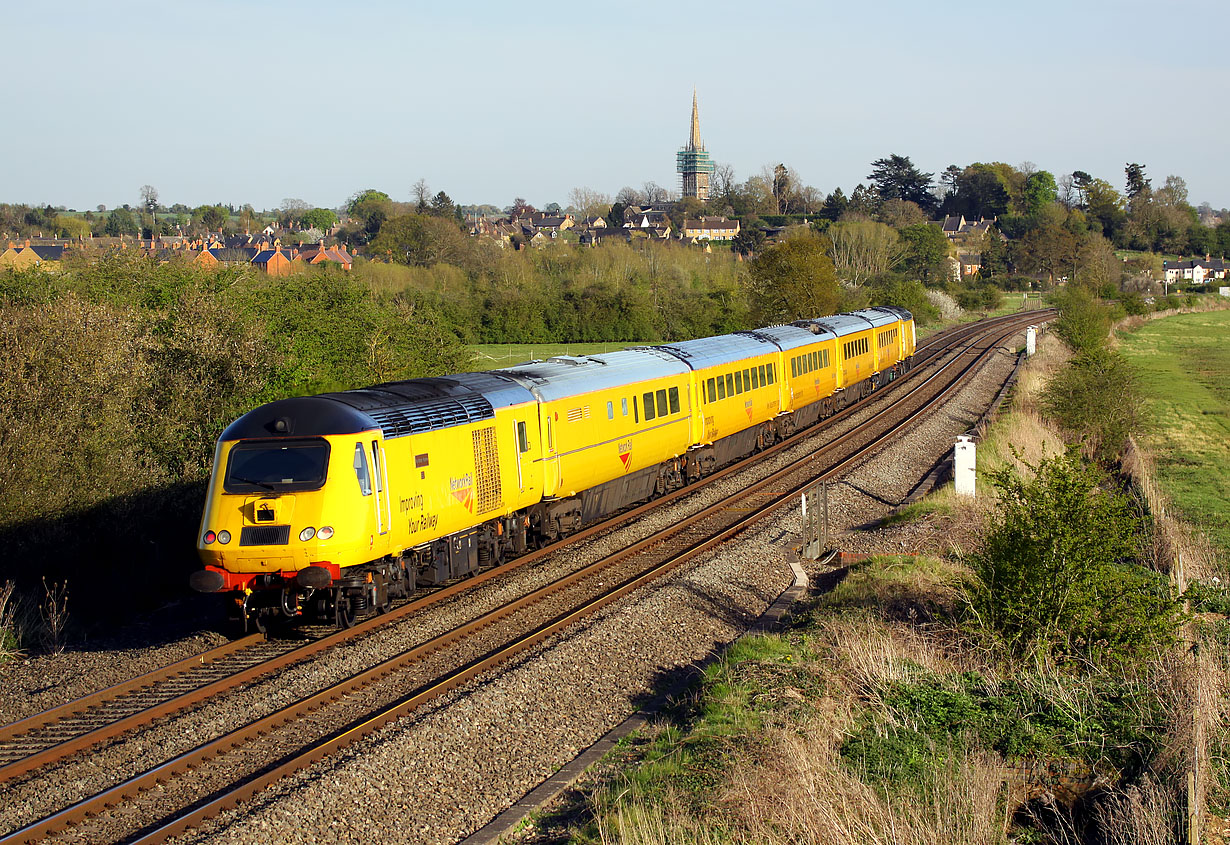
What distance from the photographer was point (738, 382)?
2498 centimetres

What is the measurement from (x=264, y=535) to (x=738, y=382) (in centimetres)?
1478

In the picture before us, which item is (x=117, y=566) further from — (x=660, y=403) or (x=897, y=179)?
(x=897, y=179)

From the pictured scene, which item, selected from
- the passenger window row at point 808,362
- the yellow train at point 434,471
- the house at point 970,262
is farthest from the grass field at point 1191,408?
the house at point 970,262

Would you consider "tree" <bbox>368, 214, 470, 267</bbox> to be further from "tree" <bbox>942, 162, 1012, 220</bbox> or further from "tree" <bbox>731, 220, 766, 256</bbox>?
"tree" <bbox>942, 162, 1012, 220</bbox>

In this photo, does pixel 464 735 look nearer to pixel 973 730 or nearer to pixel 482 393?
pixel 973 730

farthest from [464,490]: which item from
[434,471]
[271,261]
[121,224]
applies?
[121,224]

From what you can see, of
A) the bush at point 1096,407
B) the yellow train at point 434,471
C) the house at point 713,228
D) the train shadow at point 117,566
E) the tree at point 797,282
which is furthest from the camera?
the house at point 713,228

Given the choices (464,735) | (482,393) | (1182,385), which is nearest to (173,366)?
(482,393)

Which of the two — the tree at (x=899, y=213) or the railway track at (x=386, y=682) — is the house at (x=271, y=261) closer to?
the railway track at (x=386, y=682)

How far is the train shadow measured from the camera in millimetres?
14703

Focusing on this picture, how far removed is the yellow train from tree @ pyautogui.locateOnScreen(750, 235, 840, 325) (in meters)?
27.2

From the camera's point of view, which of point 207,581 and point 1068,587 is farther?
point 207,581

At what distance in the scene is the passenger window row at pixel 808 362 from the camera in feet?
95.5

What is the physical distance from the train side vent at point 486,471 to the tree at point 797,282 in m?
36.8
